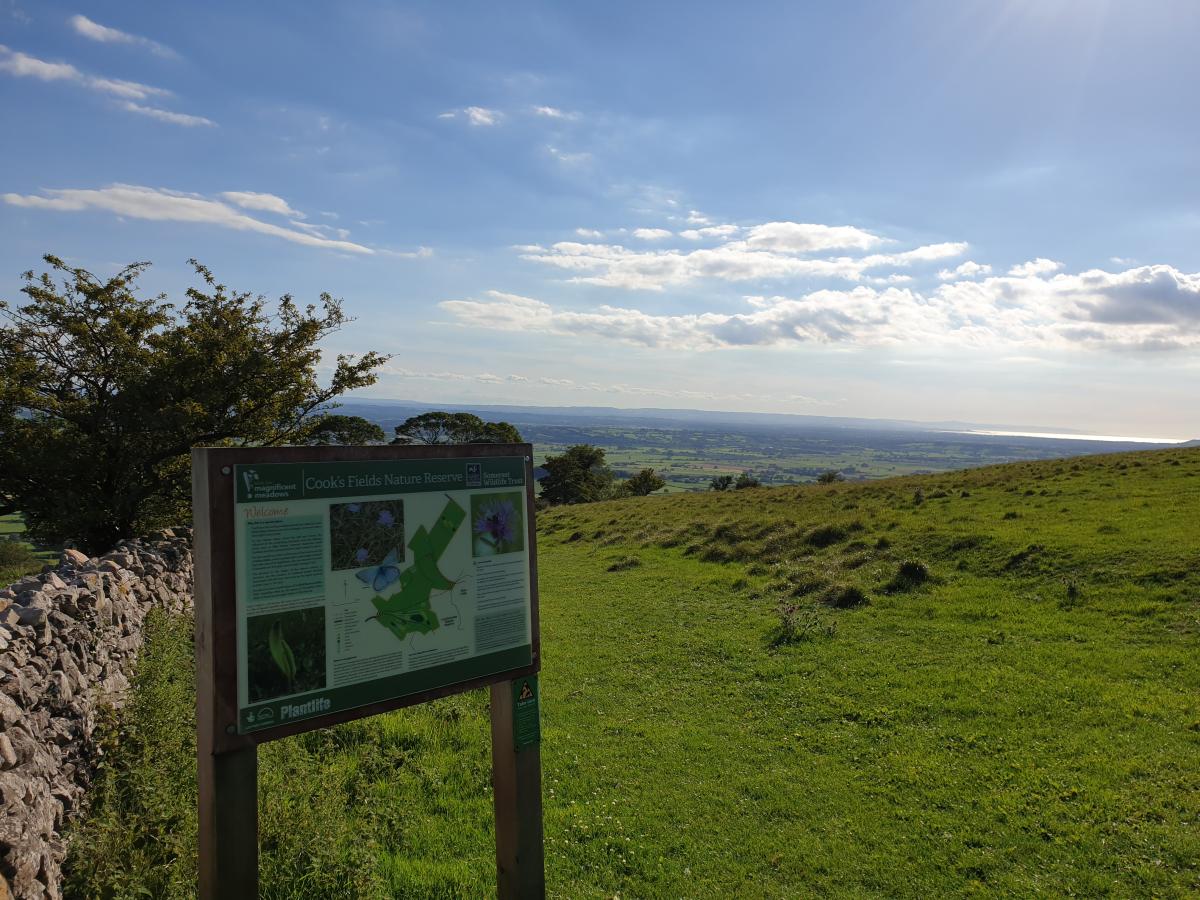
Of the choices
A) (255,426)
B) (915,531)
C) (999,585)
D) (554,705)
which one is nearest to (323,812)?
(554,705)

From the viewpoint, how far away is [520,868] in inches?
206

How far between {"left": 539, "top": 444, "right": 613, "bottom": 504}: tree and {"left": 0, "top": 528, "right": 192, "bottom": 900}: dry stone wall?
6087cm

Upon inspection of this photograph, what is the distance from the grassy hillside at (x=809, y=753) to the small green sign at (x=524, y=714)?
2.04 meters

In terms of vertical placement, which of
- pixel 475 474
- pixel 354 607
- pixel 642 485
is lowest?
pixel 642 485

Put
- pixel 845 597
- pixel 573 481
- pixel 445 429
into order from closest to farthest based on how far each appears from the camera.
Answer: pixel 845 597 → pixel 445 429 → pixel 573 481

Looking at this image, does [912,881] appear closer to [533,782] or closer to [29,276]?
[533,782]

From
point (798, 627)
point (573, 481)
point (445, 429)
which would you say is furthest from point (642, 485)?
point (798, 627)

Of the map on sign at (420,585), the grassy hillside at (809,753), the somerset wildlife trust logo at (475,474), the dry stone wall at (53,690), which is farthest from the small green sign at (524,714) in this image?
the dry stone wall at (53,690)

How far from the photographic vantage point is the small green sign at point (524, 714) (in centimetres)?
523

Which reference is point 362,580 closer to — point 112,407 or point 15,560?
point 112,407

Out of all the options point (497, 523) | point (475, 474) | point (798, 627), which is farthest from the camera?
point (798, 627)

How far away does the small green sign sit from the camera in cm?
523

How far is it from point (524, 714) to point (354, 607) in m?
1.77

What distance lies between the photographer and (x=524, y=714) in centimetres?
527
